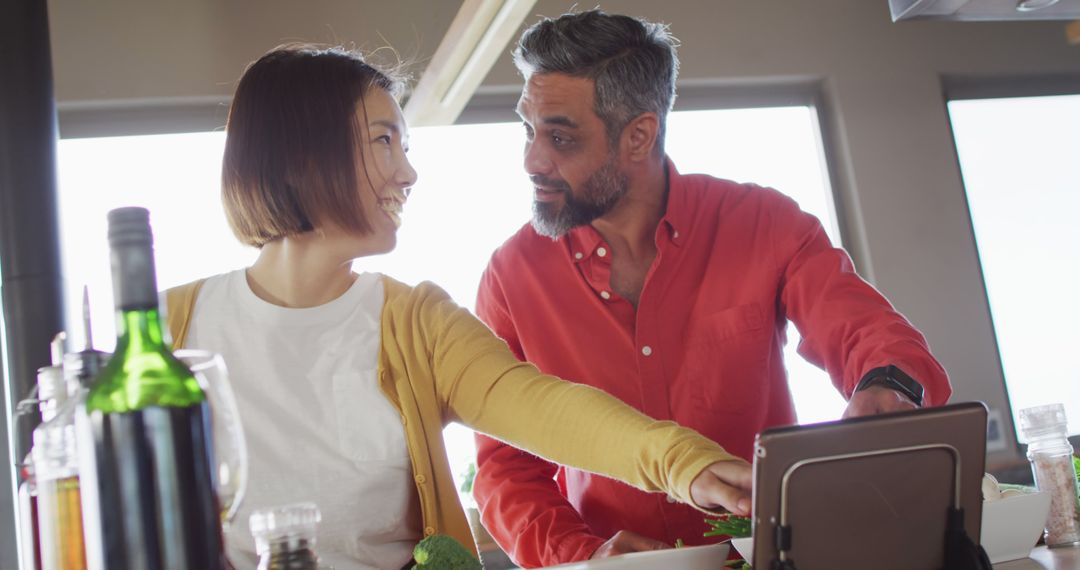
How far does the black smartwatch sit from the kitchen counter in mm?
331

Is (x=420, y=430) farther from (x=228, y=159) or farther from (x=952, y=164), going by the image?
(x=952, y=164)

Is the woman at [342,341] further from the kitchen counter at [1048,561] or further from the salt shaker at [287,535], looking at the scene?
the salt shaker at [287,535]

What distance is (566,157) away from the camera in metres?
2.29

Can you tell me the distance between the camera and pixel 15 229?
316 centimetres

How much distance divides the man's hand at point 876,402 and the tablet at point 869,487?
550 millimetres

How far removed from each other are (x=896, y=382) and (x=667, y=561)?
0.74 m

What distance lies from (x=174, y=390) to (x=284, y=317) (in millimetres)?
889

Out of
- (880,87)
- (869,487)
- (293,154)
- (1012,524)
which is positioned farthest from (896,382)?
(880,87)

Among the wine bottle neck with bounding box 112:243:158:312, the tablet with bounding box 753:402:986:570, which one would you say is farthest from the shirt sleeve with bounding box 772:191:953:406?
the wine bottle neck with bounding box 112:243:158:312

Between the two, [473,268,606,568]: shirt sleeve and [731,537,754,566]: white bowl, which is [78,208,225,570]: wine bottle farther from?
[473,268,606,568]: shirt sleeve

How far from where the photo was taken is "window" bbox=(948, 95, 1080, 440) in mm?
4922

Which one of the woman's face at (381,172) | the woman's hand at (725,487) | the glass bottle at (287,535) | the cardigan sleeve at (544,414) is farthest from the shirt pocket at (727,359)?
the glass bottle at (287,535)

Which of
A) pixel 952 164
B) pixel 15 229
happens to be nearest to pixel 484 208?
pixel 15 229

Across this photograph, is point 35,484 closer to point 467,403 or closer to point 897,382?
point 467,403
